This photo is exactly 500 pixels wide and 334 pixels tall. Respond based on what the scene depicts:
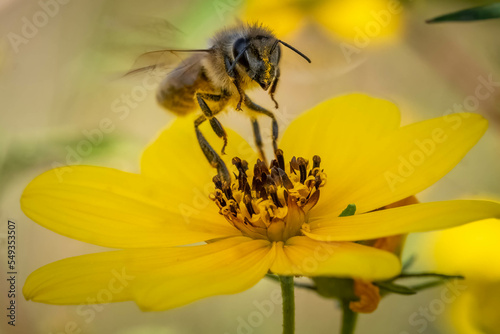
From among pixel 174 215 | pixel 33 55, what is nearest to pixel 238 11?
pixel 33 55

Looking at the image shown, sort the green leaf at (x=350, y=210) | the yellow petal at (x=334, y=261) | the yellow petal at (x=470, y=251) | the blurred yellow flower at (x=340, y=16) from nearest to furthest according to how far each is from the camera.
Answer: the yellow petal at (x=334, y=261), the green leaf at (x=350, y=210), the yellow petal at (x=470, y=251), the blurred yellow flower at (x=340, y=16)

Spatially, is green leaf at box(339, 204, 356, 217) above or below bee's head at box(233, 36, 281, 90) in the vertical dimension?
below

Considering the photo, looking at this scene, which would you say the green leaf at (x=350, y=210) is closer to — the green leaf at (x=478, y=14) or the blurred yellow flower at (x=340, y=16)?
the green leaf at (x=478, y=14)

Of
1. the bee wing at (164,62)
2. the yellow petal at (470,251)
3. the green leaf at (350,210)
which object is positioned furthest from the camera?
the yellow petal at (470,251)

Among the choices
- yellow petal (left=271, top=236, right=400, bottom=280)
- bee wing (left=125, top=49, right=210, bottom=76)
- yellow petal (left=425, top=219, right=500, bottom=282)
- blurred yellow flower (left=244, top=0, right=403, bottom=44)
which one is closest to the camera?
yellow petal (left=271, top=236, right=400, bottom=280)

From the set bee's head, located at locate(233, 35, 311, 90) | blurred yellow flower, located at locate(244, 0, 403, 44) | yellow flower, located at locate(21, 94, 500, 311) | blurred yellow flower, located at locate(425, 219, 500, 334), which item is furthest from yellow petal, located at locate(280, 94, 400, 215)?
blurred yellow flower, located at locate(244, 0, 403, 44)

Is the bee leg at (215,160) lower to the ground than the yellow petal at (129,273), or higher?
higher

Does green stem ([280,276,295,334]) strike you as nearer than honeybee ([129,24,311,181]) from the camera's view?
Yes

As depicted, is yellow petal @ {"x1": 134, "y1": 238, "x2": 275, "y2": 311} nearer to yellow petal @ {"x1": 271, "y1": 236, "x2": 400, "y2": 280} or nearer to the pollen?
yellow petal @ {"x1": 271, "y1": 236, "x2": 400, "y2": 280}

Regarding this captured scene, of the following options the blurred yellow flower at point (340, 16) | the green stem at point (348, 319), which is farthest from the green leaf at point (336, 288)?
the blurred yellow flower at point (340, 16)
